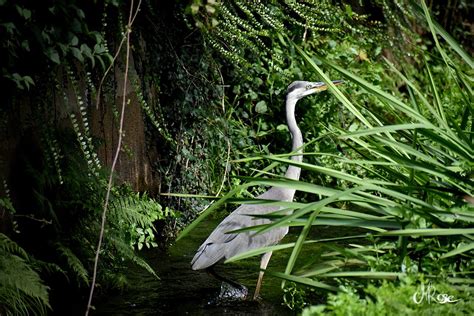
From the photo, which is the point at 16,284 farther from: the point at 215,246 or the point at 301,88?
the point at 301,88

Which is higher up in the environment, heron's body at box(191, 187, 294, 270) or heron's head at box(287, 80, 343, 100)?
heron's head at box(287, 80, 343, 100)

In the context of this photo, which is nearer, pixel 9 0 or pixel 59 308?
pixel 9 0

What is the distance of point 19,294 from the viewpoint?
462 cm

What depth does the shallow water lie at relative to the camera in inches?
217

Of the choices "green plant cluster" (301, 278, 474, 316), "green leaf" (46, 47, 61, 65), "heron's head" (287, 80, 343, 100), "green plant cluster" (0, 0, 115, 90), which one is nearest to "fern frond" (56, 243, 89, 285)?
"green plant cluster" (0, 0, 115, 90)

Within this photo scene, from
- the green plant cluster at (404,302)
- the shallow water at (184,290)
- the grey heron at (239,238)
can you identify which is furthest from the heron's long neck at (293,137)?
the green plant cluster at (404,302)

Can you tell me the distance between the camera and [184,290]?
6.00m

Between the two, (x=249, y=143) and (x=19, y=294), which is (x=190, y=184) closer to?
(x=249, y=143)

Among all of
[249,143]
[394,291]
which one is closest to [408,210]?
[394,291]

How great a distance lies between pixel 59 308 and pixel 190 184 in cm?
237

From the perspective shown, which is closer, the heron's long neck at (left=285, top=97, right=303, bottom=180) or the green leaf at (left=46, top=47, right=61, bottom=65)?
the green leaf at (left=46, top=47, right=61, bottom=65)

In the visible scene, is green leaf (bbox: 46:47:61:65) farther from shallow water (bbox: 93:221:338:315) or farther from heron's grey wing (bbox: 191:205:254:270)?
heron's grey wing (bbox: 191:205:254:270)

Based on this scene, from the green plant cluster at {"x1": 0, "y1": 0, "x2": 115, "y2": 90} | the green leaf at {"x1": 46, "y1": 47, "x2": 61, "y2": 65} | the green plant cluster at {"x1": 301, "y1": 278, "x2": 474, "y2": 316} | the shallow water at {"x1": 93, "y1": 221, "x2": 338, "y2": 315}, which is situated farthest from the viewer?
the shallow water at {"x1": 93, "y1": 221, "x2": 338, "y2": 315}

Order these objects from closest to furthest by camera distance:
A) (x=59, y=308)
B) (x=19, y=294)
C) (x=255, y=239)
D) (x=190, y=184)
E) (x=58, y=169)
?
1. (x=19, y=294)
2. (x=58, y=169)
3. (x=59, y=308)
4. (x=255, y=239)
5. (x=190, y=184)
